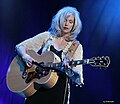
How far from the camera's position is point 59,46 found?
113 inches

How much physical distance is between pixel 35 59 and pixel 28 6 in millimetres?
2556

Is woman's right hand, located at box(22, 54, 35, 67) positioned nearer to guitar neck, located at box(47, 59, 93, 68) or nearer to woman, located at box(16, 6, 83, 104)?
woman, located at box(16, 6, 83, 104)

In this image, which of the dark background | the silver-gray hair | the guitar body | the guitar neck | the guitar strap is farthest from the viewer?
the dark background

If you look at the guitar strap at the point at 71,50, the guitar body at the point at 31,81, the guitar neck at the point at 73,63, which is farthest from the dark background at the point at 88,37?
the guitar neck at the point at 73,63

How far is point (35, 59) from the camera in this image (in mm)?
2869

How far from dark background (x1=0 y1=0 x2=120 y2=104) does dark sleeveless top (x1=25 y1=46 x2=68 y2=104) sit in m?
2.43

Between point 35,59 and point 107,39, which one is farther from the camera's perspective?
point 107,39

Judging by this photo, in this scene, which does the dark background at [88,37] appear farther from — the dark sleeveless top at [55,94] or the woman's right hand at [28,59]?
the dark sleeveless top at [55,94]

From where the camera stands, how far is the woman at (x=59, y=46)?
2.66 metres

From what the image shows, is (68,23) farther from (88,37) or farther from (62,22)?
(88,37)

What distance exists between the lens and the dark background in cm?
508

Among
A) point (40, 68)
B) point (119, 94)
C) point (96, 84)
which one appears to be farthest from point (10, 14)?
point (40, 68)

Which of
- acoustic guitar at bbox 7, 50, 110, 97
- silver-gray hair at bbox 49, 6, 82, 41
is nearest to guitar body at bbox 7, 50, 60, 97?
acoustic guitar at bbox 7, 50, 110, 97

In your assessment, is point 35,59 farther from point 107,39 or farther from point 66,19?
point 107,39
